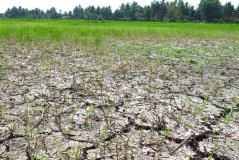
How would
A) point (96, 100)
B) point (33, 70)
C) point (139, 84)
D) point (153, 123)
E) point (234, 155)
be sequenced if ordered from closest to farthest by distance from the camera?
point (234, 155)
point (153, 123)
point (96, 100)
point (139, 84)
point (33, 70)

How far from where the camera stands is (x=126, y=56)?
577cm

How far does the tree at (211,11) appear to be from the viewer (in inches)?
2598

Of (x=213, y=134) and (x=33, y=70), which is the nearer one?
(x=213, y=134)

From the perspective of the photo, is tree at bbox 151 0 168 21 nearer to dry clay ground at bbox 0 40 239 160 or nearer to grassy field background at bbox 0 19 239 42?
grassy field background at bbox 0 19 239 42

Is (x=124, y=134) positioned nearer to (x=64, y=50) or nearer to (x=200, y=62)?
(x=200, y=62)

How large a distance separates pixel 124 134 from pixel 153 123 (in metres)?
0.33

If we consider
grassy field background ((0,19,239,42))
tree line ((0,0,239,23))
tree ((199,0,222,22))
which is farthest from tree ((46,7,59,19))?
grassy field background ((0,19,239,42))

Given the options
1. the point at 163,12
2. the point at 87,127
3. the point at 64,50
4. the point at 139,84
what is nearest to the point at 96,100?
the point at 87,127

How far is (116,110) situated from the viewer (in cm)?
266

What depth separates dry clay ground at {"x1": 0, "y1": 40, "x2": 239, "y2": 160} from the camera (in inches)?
75.4

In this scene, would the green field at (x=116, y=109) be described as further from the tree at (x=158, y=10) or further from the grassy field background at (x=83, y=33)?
the tree at (x=158, y=10)

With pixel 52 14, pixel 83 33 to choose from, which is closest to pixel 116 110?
pixel 83 33

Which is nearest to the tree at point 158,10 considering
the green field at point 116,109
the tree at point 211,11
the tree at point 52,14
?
the tree at point 211,11

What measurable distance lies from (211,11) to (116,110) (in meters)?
68.9
